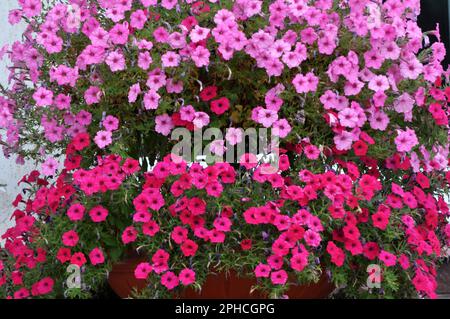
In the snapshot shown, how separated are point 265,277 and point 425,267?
0.60 metres

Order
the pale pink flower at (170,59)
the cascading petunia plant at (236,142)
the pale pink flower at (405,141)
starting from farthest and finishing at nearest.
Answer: the pale pink flower at (405,141), the pale pink flower at (170,59), the cascading petunia plant at (236,142)

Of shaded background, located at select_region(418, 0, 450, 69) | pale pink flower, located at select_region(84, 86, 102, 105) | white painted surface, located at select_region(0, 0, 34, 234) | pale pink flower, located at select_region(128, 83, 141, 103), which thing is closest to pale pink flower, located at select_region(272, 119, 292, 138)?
pale pink flower, located at select_region(128, 83, 141, 103)

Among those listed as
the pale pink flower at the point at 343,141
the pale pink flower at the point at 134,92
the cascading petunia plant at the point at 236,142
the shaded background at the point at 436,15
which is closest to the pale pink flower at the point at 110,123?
the cascading petunia plant at the point at 236,142

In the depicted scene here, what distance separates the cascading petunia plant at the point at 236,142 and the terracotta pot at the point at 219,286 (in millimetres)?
54

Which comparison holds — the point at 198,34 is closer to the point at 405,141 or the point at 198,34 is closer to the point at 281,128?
the point at 281,128

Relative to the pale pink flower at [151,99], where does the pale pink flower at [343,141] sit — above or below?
below

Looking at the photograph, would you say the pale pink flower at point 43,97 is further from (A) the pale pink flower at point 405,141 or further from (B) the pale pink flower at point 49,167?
(A) the pale pink flower at point 405,141

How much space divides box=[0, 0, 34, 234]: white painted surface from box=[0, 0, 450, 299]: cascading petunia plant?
108 centimetres

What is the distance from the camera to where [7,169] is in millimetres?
3916

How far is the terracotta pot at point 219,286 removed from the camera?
2.47 meters

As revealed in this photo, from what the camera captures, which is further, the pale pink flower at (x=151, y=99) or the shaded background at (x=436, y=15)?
the shaded background at (x=436, y=15)

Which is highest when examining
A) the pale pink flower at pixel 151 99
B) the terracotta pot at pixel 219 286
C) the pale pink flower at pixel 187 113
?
the pale pink flower at pixel 151 99

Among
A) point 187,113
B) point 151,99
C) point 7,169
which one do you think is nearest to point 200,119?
point 187,113

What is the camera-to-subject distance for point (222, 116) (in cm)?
270
